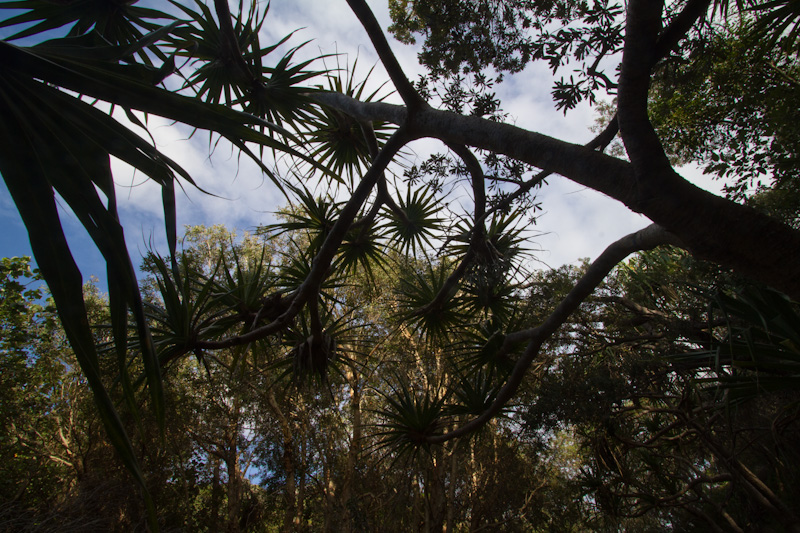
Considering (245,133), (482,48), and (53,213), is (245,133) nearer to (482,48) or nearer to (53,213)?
(53,213)

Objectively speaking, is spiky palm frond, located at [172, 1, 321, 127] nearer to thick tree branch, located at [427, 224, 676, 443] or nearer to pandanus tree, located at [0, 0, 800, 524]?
pandanus tree, located at [0, 0, 800, 524]

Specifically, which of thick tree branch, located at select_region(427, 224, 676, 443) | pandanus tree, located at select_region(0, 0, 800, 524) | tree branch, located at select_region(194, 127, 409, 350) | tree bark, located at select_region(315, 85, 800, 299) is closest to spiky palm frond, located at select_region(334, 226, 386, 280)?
pandanus tree, located at select_region(0, 0, 800, 524)

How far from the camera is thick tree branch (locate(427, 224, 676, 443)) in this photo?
1815 millimetres

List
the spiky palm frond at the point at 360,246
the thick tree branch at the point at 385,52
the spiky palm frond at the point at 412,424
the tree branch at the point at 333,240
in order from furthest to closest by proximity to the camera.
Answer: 1. the spiky palm frond at the point at 360,246
2. the spiky palm frond at the point at 412,424
3. the tree branch at the point at 333,240
4. the thick tree branch at the point at 385,52

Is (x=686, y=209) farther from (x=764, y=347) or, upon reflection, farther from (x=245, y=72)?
(x=245, y=72)

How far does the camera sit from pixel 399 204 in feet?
13.4

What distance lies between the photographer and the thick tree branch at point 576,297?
5.95 feet

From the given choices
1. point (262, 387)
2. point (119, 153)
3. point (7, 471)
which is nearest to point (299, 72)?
point (119, 153)

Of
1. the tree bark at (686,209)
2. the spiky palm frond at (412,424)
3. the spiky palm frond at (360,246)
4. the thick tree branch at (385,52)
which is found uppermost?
the spiky palm frond at (360,246)

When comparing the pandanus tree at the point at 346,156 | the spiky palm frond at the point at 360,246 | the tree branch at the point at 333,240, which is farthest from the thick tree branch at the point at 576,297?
the spiky palm frond at the point at 360,246

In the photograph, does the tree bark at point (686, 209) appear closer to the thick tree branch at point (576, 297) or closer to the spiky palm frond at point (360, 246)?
the thick tree branch at point (576, 297)

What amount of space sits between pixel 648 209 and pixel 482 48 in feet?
9.97

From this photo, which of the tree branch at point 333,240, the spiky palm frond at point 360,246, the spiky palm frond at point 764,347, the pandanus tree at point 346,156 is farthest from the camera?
the spiky palm frond at point 360,246

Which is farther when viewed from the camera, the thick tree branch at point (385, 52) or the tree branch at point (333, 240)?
the tree branch at point (333, 240)
